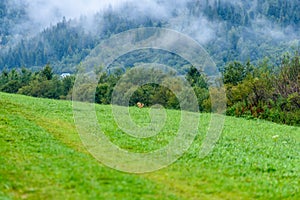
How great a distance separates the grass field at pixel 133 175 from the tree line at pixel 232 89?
1483 centimetres

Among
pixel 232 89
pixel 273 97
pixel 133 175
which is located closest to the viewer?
pixel 133 175

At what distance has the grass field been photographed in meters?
9.97

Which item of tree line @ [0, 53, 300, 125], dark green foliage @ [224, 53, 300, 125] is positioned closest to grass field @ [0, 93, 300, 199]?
dark green foliage @ [224, 53, 300, 125]

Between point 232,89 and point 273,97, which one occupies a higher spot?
point 232,89

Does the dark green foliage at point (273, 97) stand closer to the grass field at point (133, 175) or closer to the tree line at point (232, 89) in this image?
the tree line at point (232, 89)

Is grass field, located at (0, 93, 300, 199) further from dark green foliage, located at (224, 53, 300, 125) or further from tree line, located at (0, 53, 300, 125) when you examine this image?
tree line, located at (0, 53, 300, 125)

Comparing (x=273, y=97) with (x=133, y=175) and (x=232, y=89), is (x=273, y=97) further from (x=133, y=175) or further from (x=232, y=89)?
(x=133, y=175)

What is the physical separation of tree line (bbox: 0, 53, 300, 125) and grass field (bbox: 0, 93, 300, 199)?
14830 millimetres

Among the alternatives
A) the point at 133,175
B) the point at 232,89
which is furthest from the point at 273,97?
the point at 133,175

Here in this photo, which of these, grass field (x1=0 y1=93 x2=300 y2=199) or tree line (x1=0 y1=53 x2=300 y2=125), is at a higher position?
tree line (x1=0 y1=53 x2=300 y2=125)

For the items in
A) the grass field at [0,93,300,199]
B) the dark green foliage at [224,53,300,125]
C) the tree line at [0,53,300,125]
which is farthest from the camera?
the tree line at [0,53,300,125]

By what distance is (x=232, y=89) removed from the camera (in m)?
48.5

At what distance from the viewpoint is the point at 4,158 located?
12383mm

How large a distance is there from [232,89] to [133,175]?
3849cm
